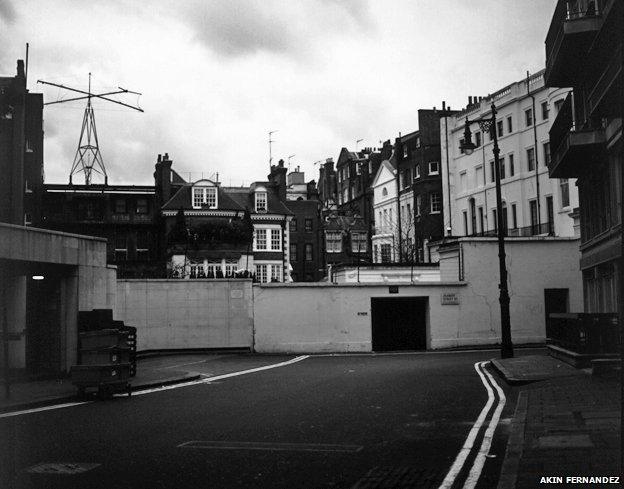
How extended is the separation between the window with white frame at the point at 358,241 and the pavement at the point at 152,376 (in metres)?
59.3

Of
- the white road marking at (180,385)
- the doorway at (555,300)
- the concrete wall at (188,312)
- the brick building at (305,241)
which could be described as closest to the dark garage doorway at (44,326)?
the white road marking at (180,385)

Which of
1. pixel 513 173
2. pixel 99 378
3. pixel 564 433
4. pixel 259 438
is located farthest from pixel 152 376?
pixel 513 173

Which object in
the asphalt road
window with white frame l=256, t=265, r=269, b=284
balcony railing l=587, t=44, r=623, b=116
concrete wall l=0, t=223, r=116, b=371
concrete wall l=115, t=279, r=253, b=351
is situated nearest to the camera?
the asphalt road

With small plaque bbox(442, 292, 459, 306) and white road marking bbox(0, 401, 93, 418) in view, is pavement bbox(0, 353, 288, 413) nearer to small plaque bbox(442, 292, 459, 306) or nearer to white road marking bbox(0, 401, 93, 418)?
white road marking bbox(0, 401, 93, 418)

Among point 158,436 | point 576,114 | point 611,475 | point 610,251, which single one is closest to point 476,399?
point 158,436

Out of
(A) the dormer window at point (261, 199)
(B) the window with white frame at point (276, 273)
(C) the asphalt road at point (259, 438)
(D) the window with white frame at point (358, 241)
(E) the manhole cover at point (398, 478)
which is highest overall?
(A) the dormer window at point (261, 199)

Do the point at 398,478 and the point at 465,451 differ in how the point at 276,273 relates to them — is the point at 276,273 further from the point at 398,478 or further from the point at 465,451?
the point at 398,478

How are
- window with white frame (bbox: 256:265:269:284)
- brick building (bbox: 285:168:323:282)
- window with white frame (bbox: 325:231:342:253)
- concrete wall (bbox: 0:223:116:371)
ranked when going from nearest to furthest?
concrete wall (bbox: 0:223:116:371), window with white frame (bbox: 256:265:269:284), brick building (bbox: 285:168:323:282), window with white frame (bbox: 325:231:342:253)

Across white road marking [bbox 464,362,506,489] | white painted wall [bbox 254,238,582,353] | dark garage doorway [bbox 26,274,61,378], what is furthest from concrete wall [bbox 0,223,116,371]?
white painted wall [bbox 254,238,582,353]

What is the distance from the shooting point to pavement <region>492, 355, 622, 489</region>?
730 centimetres

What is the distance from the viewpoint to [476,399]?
14766mm

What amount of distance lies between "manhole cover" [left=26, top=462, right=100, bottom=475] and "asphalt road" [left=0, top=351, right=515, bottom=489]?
0.19ft

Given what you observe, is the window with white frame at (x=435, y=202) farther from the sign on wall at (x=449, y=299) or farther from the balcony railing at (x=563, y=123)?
the balcony railing at (x=563, y=123)

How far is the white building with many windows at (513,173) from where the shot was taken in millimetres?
57281
